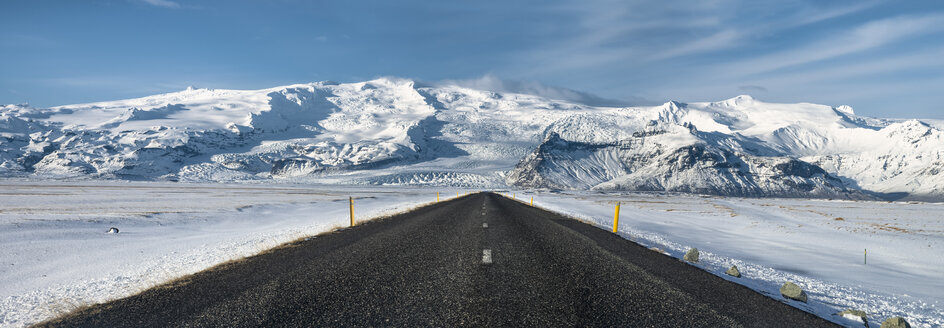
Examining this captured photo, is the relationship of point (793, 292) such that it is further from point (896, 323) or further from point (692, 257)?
point (692, 257)

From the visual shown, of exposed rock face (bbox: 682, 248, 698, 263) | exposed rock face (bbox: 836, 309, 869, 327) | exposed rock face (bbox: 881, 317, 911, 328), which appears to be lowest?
exposed rock face (bbox: 682, 248, 698, 263)

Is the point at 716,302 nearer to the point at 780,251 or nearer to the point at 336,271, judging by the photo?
the point at 336,271

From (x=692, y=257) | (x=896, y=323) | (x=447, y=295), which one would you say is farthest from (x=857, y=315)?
(x=447, y=295)

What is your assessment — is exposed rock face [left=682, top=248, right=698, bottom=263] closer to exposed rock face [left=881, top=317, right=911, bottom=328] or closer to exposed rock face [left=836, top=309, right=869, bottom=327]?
exposed rock face [left=836, top=309, right=869, bottom=327]

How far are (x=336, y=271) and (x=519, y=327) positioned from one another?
174 inches

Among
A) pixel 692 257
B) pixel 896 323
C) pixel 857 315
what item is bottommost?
pixel 692 257

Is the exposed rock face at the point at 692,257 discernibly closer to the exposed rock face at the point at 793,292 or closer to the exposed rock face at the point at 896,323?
the exposed rock face at the point at 793,292

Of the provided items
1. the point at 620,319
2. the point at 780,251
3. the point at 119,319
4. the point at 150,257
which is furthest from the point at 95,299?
the point at 780,251

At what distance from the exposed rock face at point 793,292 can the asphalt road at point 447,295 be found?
622 millimetres

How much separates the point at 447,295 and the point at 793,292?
19.0ft

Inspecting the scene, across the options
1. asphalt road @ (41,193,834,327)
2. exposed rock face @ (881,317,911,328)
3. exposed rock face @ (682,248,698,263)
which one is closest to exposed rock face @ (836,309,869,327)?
exposed rock face @ (881,317,911,328)

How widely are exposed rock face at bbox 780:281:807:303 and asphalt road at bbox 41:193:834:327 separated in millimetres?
622

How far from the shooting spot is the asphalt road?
5.48m

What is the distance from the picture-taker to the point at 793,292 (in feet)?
24.2
